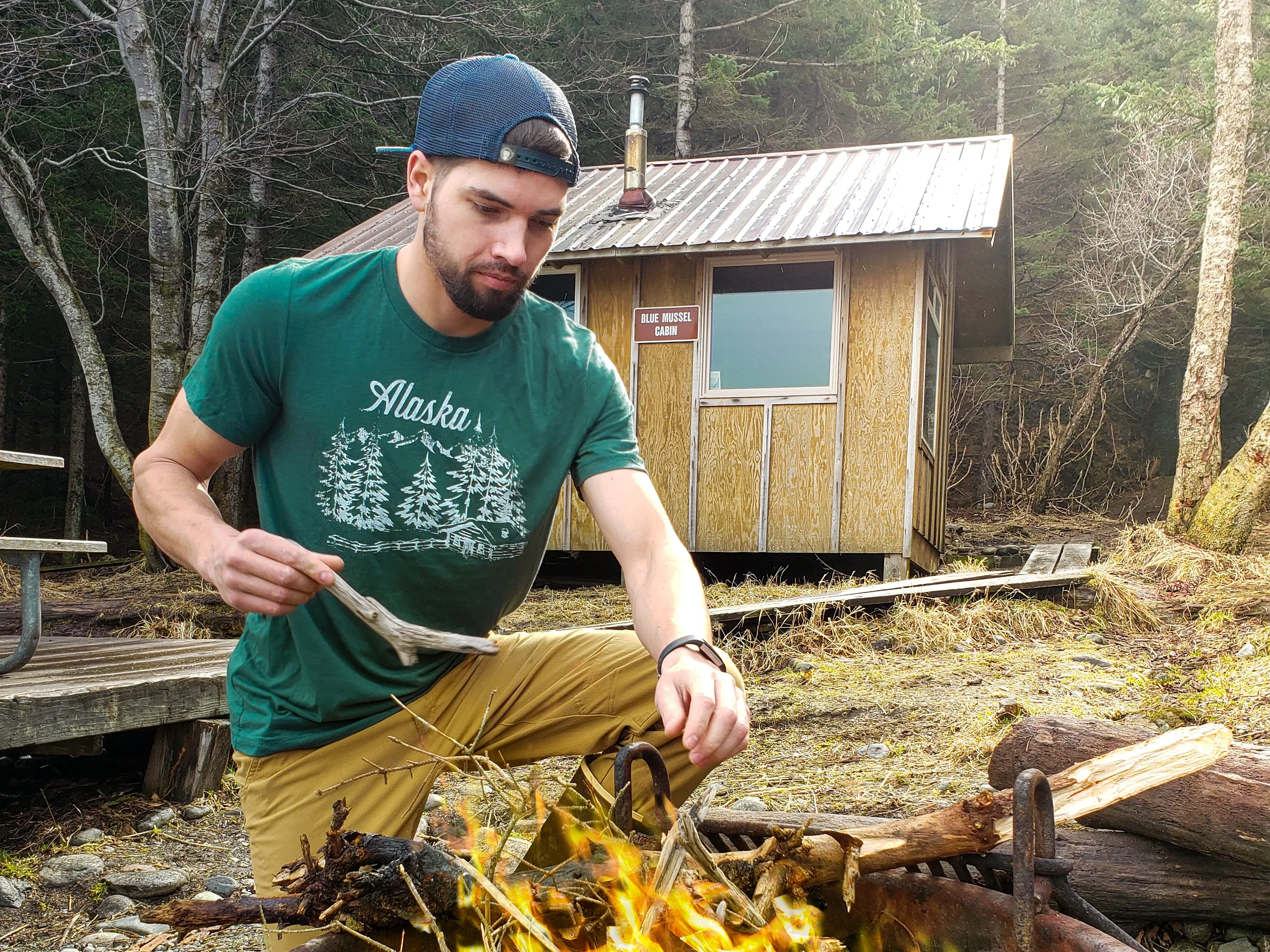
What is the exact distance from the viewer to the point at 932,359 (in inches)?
420

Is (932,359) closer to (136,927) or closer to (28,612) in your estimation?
(28,612)

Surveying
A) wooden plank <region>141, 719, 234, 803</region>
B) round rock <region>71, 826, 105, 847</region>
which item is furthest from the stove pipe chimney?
round rock <region>71, 826, 105, 847</region>

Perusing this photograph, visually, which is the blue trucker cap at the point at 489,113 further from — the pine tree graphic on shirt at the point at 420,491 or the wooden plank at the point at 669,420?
the wooden plank at the point at 669,420

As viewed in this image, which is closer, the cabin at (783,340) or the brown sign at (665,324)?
the cabin at (783,340)

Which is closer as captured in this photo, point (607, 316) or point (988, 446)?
point (607, 316)

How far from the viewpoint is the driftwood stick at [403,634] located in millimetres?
1844

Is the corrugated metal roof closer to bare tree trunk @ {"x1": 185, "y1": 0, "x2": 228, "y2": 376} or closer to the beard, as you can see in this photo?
bare tree trunk @ {"x1": 185, "y1": 0, "x2": 228, "y2": 376}

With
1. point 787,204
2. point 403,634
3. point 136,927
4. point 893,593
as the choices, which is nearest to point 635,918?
point 403,634

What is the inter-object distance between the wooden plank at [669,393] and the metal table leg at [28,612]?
20.5 ft

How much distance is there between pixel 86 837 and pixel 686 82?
644 inches

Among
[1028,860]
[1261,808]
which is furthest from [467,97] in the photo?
[1261,808]

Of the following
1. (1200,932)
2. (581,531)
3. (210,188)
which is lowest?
(1200,932)

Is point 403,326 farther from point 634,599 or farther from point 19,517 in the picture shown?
point 19,517

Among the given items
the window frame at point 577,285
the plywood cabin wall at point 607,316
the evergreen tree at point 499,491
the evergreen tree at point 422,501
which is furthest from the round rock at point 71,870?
the window frame at point 577,285
